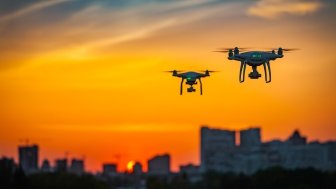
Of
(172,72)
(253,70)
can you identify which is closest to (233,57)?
(253,70)

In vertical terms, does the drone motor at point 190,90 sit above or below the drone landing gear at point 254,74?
below

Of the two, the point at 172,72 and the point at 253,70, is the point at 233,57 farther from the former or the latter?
the point at 172,72

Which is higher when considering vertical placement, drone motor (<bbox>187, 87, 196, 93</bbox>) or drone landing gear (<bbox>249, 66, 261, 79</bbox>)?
drone landing gear (<bbox>249, 66, 261, 79</bbox>)

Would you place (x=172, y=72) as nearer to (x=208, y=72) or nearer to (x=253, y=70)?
(x=208, y=72)

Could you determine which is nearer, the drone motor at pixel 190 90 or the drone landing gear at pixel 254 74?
the drone landing gear at pixel 254 74

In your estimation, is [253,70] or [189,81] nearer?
[253,70]

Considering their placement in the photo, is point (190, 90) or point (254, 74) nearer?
point (254, 74)

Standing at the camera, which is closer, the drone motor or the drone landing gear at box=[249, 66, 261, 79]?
the drone landing gear at box=[249, 66, 261, 79]

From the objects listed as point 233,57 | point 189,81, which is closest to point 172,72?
point 189,81

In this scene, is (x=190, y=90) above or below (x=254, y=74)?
below
